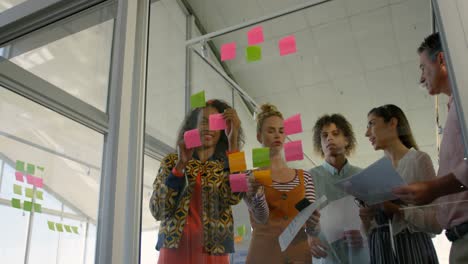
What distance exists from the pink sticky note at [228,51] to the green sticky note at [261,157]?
1.09 feet

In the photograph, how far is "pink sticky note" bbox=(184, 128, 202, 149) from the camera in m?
1.25

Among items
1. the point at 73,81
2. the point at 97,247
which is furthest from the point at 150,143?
the point at 73,81

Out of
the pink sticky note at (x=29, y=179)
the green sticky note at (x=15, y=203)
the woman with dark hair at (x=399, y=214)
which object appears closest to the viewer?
the woman with dark hair at (x=399, y=214)

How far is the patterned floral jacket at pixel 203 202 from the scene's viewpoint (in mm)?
1148

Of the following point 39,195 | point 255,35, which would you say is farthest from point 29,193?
point 255,35

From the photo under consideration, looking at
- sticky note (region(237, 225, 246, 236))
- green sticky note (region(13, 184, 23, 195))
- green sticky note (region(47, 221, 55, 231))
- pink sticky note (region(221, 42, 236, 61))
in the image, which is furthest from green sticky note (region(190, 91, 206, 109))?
green sticky note (region(47, 221, 55, 231))

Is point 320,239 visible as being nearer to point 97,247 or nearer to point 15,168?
point 97,247

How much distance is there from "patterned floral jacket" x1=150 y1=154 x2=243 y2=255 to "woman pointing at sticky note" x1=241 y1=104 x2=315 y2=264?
0.22 feet

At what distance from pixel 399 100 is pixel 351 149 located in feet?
0.58

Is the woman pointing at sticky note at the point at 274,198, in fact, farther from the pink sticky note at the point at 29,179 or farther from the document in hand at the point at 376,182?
the pink sticky note at the point at 29,179

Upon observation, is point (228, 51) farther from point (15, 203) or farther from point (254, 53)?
point (15, 203)

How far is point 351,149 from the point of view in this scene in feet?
3.43

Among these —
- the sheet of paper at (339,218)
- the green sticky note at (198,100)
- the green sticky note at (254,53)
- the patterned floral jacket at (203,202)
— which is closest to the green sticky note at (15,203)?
the patterned floral jacket at (203,202)

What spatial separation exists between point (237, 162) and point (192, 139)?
178 mm
